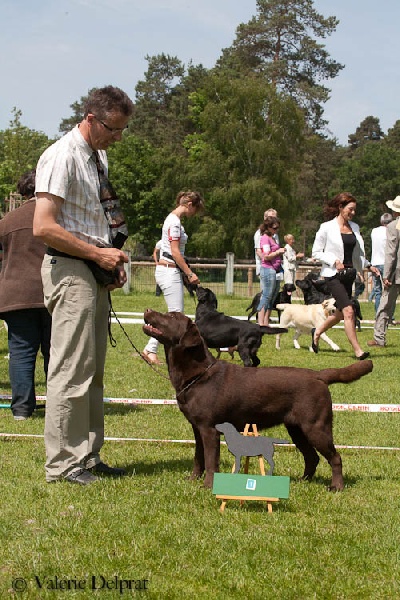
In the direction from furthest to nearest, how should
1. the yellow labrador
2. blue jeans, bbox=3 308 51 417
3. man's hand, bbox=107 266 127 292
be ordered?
the yellow labrador
blue jeans, bbox=3 308 51 417
man's hand, bbox=107 266 127 292

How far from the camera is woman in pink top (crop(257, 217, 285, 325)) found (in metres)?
13.6

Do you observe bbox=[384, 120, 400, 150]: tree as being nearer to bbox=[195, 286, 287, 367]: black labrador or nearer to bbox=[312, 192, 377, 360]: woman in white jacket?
bbox=[312, 192, 377, 360]: woman in white jacket

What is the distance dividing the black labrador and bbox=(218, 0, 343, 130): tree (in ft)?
152

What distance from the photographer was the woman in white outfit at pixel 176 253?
931cm

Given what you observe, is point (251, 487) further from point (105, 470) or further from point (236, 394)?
point (105, 470)

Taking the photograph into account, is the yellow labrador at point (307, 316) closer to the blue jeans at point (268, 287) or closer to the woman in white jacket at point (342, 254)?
the blue jeans at point (268, 287)

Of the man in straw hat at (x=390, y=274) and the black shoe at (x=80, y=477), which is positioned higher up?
the man in straw hat at (x=390, y=274)

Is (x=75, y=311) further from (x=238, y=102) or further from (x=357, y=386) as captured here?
(x=238, y=102)

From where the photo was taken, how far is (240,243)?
5000cm

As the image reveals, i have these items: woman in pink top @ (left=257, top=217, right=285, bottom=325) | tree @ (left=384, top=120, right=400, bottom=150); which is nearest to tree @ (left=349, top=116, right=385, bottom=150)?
tree @ (left=384, top=120, right=400, bottom=150)

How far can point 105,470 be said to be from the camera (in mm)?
5219

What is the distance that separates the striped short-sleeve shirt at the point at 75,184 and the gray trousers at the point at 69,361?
0.24m

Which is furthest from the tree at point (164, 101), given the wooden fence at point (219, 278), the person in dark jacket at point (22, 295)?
the person in dark jacket at point (22, 295)

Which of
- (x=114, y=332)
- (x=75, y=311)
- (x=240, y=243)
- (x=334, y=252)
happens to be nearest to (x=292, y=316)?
(x=334, y=252)
